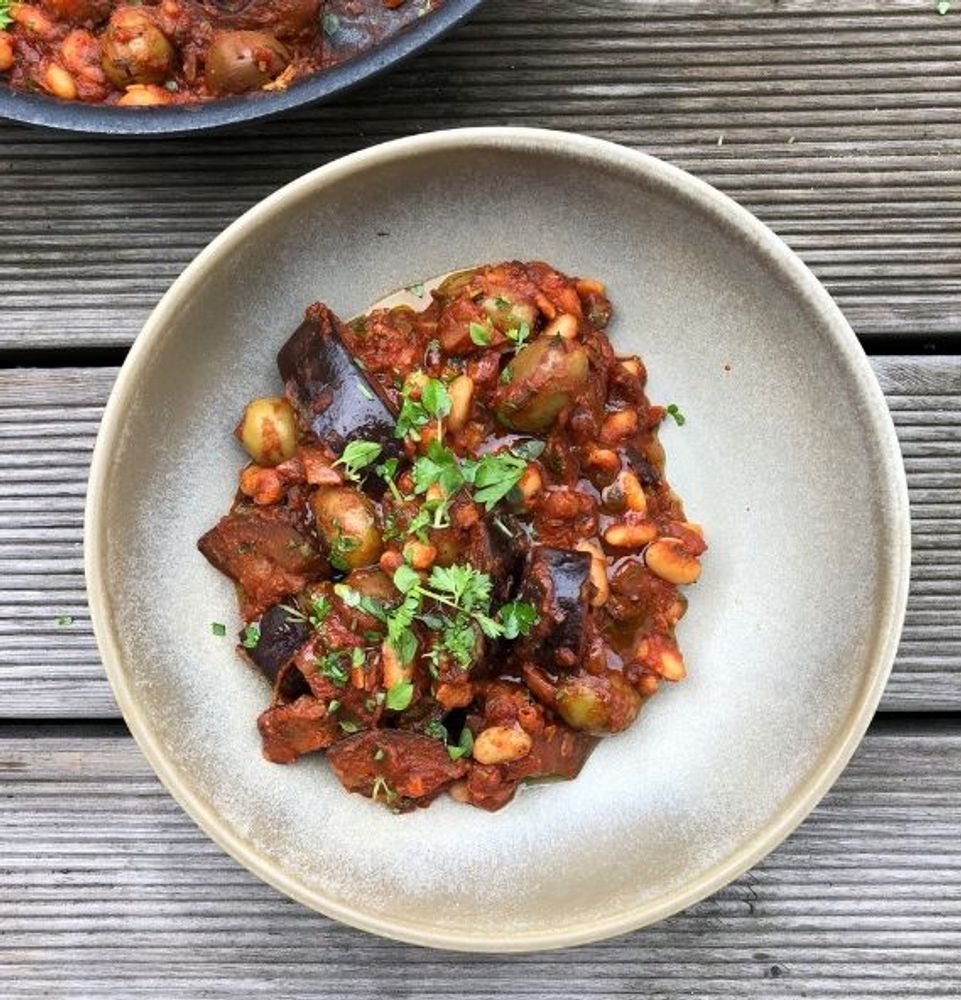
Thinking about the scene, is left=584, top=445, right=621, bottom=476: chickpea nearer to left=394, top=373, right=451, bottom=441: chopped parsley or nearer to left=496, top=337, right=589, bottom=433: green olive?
left=496, top=337, right=589, bottom=433: green olive

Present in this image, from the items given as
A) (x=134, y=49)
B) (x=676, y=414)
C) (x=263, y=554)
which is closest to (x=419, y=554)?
(x=263, y=554)

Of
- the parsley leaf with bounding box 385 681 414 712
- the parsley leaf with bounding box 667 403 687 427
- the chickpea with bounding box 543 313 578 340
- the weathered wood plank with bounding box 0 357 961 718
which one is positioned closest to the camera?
the parsley leaf with bounding box 385 681 414 712

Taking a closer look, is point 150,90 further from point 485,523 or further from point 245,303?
point 485,523

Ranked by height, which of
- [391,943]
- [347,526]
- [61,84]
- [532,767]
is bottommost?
[391,943]

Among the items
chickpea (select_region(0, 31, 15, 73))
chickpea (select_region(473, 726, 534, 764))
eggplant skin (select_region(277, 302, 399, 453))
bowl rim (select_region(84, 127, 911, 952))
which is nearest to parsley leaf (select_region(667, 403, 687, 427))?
bowl rim (select_region(84, 127, 911, 952))

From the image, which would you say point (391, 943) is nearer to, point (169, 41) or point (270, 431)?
point (270, 431)
